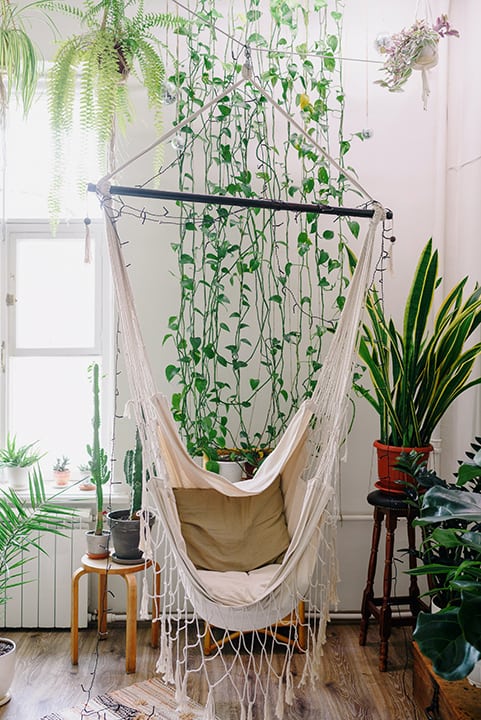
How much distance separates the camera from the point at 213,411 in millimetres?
2916

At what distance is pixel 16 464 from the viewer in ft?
9.66

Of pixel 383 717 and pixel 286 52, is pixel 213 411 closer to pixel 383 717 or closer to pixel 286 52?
pixel 383 717

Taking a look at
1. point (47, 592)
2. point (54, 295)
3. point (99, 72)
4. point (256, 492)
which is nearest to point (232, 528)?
point (256, 492)

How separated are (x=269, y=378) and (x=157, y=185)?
899mm

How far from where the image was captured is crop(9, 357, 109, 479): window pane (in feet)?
10.2

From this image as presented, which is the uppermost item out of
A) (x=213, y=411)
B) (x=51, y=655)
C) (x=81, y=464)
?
(x=213, y=411)

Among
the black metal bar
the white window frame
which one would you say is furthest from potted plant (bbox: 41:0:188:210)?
the white window frame

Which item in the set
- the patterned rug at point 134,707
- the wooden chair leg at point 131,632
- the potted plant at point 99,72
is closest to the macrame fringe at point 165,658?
the patterned rug at point 134,707

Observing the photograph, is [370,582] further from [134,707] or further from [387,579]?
[134,707]

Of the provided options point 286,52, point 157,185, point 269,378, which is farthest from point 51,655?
point 286,52

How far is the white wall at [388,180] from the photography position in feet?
9.62

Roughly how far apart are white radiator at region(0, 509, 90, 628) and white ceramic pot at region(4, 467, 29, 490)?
27cm

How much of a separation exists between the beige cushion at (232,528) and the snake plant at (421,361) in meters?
0.55

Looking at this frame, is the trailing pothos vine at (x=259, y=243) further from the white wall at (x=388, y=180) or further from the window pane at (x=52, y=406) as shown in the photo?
the window pane at (x=52, y=406)
